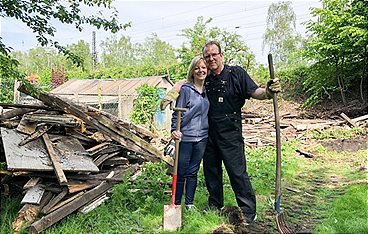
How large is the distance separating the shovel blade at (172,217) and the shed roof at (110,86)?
1172 cm

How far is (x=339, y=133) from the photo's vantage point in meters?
13.1

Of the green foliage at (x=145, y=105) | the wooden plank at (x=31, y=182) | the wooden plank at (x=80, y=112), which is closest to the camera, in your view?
the wooden plank at (x=31, y=182)

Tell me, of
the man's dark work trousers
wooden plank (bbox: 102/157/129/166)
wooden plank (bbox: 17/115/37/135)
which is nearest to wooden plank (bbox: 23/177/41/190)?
wooden plank (bbox: 17/115/37/135)

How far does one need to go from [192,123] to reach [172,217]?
1133mm

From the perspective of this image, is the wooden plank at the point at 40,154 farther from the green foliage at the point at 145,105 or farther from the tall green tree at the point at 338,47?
the tall green tree at the point at 338,47

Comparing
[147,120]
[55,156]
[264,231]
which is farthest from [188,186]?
[147,120]

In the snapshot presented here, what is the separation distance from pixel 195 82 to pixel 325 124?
37.0 ft

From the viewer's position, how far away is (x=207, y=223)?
4191 millimetres

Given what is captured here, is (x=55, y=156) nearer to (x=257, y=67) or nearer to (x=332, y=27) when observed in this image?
(x=332, y=27)

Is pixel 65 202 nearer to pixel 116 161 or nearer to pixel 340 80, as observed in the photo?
pixel 116 161

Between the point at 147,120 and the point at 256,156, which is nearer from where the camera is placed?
the point at 256,156

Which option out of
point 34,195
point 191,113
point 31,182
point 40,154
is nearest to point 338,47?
point 191,113

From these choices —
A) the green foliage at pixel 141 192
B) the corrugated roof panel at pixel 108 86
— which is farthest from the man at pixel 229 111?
the corrugated roof panel at pixel 108 86

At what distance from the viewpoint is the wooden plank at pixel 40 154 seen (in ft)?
15.2
